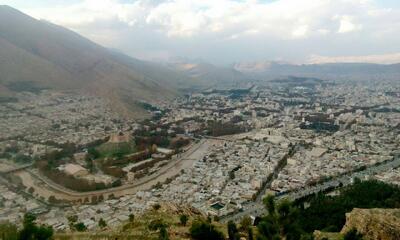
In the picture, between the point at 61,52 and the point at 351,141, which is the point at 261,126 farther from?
the point at 61,52

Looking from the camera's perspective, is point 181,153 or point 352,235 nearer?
point 352,235

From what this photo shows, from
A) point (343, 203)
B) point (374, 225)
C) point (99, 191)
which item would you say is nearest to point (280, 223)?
point (374, 225)

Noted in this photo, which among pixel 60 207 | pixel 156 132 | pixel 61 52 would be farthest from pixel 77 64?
pixel 60 207

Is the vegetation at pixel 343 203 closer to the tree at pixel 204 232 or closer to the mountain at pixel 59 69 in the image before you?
the tree at pixel 204 232

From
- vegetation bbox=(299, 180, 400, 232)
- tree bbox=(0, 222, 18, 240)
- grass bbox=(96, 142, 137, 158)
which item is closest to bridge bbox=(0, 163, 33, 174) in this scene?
grass bbox=(96, 142, 137, 158)

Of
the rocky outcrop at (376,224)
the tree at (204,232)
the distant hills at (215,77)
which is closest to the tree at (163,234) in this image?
the tree at (204,232)

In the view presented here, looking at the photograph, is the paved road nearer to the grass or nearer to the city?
the city

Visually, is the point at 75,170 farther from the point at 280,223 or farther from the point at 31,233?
the point at 280,223
